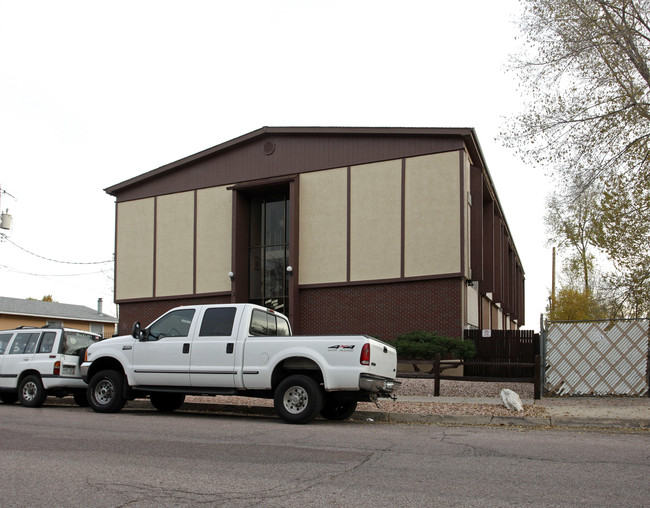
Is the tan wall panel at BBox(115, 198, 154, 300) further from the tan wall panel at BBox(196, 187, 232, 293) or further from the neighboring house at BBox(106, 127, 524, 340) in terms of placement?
the tan wall panel at BBox(196, 187, 232, 293)

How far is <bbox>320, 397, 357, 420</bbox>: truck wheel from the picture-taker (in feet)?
39.9

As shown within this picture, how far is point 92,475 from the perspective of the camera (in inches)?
261

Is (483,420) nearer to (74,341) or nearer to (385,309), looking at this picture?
(74,341)

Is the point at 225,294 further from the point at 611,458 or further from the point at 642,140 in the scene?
the point at 611,458

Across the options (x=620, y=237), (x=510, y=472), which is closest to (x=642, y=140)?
(x=620, y=237)

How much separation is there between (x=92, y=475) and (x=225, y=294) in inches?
869

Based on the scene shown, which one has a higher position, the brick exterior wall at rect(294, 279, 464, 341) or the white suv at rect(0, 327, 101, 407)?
the brick exterior wall at rect(294, 279, 464, 341)

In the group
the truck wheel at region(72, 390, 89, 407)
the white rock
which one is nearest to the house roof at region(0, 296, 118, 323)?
the truck wheel at region(72, 390, 89, 407)

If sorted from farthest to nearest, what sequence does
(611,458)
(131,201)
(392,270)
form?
(131,201), (392,270), (611,458)

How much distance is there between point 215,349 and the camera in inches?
469

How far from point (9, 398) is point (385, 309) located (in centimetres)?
1342

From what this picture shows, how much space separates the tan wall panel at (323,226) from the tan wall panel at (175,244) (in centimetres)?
581

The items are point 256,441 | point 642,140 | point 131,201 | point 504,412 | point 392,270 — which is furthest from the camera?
point 131,201

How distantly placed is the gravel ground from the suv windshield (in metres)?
2.59
